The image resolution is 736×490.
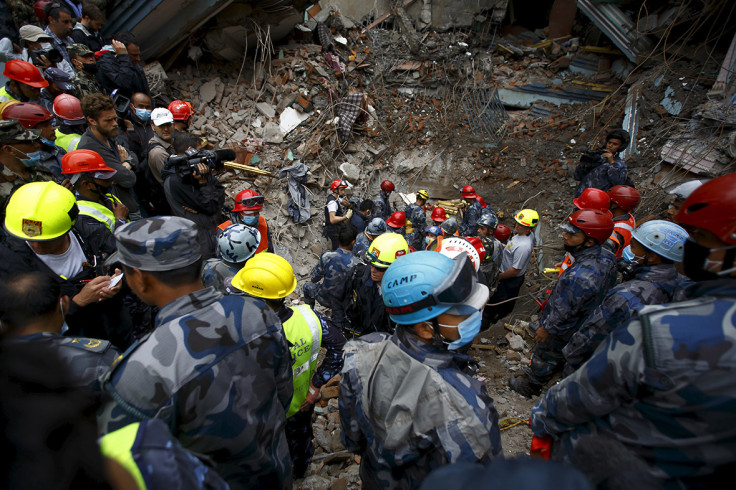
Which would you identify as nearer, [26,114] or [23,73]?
[26,114]

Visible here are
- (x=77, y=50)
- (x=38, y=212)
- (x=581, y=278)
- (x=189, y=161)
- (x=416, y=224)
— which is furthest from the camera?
(x=416, y=224)

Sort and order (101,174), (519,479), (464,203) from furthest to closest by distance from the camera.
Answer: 1. (464,203)
2. (101,174)
3. (519,479)

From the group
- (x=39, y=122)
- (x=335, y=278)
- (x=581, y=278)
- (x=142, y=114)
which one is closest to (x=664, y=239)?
(x=581, y=278)

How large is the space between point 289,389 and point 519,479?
5.12 ft

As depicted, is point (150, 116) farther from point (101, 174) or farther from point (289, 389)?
point (289, 389)

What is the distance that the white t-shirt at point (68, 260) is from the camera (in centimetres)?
238

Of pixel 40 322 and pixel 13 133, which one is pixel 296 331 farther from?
pixel 13 133

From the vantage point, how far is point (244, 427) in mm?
1512

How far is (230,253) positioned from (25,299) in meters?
1.48

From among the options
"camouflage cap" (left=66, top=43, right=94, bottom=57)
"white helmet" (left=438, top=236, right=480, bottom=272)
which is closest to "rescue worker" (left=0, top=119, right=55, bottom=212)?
"camouflage cap" (left=66, top=43, right=94, bottom=57)

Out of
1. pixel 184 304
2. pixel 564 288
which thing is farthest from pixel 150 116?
pixel 564 288

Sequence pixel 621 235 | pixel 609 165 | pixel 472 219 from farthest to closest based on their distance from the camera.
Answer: pixel 472 219, pixel 609 165, pixel 621 235

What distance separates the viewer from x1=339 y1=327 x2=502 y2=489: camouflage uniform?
138cm

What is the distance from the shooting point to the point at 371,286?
352 centimetres
